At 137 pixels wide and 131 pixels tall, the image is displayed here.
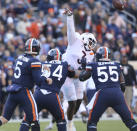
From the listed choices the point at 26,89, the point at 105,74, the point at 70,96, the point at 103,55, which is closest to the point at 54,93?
the point at 26,89

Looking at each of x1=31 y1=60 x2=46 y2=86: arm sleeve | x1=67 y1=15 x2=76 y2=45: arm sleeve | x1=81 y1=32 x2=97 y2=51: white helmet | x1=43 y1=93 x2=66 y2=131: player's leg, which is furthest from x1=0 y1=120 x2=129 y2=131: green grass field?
x1=31 y1=60 x2=46 y2=86: arm sleeve

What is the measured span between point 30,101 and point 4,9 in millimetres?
9150

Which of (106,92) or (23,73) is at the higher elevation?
(23,73)

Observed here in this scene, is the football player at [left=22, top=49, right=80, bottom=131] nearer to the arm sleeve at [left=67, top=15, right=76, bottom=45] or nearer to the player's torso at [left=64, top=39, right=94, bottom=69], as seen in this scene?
the arm sleeve at [left=67, top=15, right=76, bottom=45]

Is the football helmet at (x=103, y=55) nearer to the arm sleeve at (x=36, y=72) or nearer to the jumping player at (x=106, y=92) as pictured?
the jumping player at (x=106, y=92)

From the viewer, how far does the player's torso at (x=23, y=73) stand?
7582 mm

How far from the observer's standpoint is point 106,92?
7.59 meters

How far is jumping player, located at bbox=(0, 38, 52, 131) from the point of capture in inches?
293

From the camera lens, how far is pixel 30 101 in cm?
748

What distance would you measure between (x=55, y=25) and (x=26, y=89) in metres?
8.64

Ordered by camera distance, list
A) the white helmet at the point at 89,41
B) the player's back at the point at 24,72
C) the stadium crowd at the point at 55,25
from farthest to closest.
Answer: the stadium crowd at the point at 55,25
the white helmet at the point at 89,41
the player's back at the point at 24,72

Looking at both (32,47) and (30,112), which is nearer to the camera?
(30,112)

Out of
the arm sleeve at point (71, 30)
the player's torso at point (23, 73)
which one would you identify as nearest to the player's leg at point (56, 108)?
the player's torso at point (23, 73)

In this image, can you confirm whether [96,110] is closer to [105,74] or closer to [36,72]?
[105,74]
